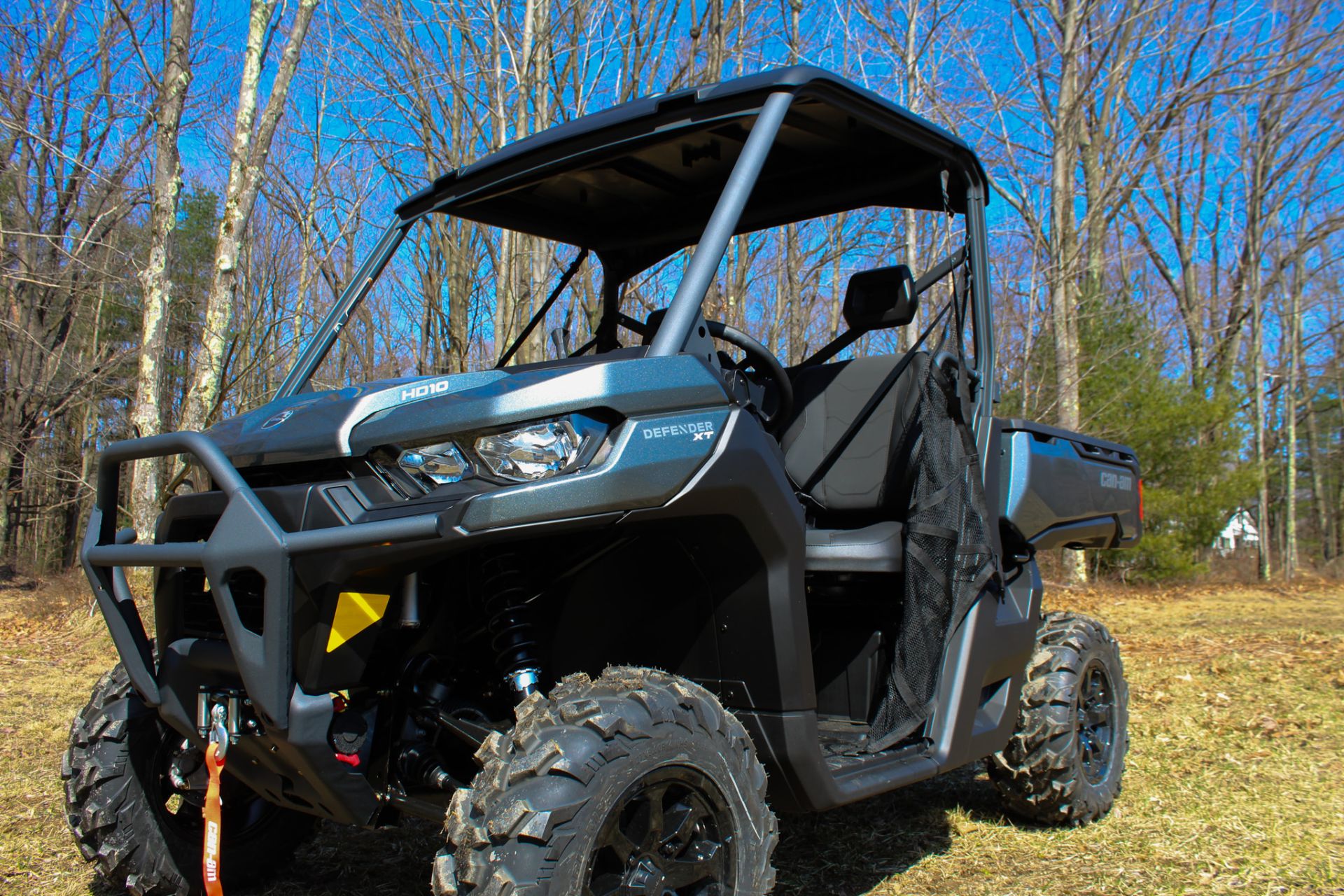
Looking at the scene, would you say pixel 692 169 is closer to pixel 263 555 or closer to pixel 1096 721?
pixel 263 555

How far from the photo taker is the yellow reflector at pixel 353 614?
2244 mm

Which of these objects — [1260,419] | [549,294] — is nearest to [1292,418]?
[1260,419]

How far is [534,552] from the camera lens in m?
2.66

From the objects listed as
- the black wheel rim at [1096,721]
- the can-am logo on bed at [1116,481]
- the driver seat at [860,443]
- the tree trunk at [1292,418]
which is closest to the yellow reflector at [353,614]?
the driver seat at [860,443]

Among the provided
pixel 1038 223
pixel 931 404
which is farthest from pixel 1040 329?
pixel 931 404

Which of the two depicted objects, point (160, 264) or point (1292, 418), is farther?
point (1292, 418)

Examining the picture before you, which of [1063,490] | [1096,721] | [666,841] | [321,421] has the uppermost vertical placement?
[321,421]

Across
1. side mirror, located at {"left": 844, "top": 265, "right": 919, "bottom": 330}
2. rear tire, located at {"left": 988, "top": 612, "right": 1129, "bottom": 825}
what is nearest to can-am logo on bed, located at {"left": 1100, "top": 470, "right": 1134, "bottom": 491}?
rear tire, located at {"left": 988, "top": 612, "right": 1129, "bottom": 825}

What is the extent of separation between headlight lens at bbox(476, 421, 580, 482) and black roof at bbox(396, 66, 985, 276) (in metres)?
1.11

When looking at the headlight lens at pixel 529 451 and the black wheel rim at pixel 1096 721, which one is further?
the black wheel rim at pixel 1096 721

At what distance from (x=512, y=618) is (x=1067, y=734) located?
8.73ft

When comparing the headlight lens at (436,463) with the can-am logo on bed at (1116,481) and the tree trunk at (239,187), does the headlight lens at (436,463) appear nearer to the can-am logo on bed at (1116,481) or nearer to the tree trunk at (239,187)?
the can-am logo on bed at (1116,481)

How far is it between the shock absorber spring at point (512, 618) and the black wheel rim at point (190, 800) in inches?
46.7

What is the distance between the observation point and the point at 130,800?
10.2 ft
